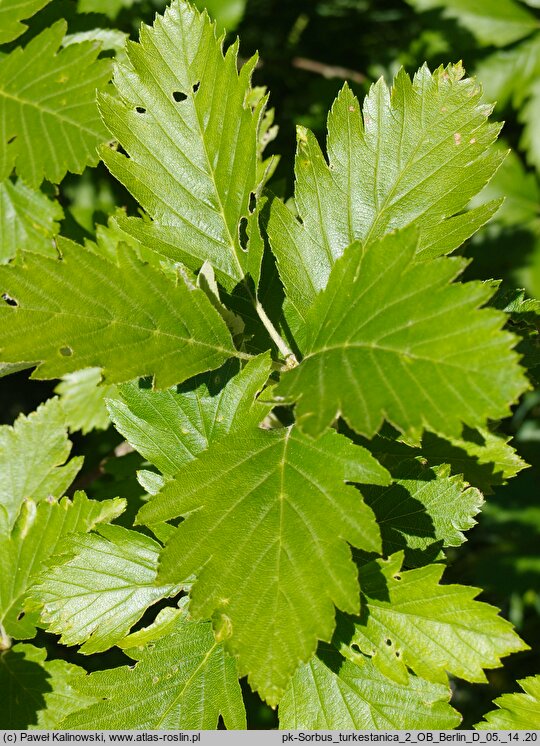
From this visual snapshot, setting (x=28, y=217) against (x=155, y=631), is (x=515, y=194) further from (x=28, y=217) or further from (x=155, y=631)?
(x=155, y=631)

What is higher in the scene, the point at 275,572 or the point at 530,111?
the point at 530,111

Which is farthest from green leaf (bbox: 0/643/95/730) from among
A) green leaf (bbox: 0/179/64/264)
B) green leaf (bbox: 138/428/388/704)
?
green leaf (bbox: 0/179/64/264)

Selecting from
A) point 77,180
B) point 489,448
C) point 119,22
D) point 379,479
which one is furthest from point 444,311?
point 119,22

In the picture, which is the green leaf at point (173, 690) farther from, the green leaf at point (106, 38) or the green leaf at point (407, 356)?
A: the green leaf at point (106, 38)

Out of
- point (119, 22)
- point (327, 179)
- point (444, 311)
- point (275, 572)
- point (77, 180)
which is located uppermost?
point (119, 22)

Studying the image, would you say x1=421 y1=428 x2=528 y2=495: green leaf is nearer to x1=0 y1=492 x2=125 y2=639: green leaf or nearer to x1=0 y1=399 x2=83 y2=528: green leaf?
x1=0 y1=492 x2=125 y2=639: green leaf

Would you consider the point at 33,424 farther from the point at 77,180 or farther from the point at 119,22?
the point at 119,22

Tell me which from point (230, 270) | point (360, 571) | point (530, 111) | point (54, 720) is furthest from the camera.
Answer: point (530, 111)
